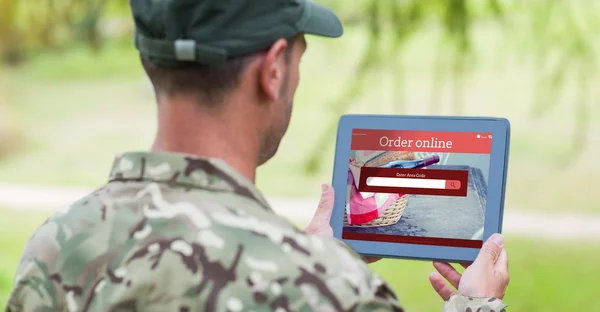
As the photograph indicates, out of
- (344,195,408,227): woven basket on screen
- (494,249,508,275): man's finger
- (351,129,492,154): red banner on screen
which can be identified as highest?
(351,129,492,154): red banner on screen

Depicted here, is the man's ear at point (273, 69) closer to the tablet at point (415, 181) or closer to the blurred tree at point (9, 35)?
the tablet at point (415, 181)

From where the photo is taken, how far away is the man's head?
731mm

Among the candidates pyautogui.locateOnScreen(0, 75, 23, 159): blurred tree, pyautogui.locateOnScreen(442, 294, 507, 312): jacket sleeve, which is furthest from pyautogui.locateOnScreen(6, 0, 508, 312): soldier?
pyautogui.locateOnScreen(0, 75, 23, 159): blurred tree

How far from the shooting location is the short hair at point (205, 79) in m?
0.74

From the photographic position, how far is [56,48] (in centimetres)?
371

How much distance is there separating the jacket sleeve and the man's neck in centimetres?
33

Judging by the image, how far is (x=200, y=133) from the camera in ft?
2.47

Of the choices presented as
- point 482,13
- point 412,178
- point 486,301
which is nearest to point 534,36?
point 482,13

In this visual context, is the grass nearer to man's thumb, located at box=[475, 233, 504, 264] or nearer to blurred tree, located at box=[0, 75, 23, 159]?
blurred tree, located at box=[0, 75, 23, 159]

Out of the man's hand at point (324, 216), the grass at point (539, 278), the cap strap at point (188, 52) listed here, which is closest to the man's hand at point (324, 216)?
the man's hand at point (324, 216)

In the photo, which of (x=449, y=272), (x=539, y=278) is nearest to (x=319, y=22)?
(x=449, y=272)

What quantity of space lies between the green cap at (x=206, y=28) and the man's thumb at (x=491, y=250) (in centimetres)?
44

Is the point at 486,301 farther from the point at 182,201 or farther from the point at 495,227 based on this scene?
the point at 182,201

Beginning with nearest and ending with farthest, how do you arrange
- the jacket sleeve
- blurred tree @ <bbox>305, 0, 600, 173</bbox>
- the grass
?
the jacket sleeve → the grass → blurred tree @ <bbox>305, 0, 600, 173</bbox>
